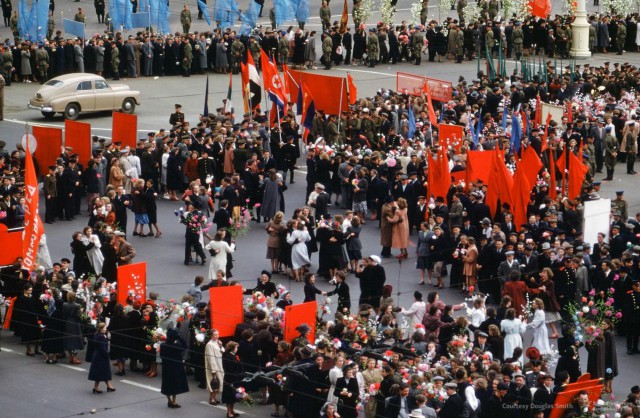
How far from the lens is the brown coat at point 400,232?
2822cm

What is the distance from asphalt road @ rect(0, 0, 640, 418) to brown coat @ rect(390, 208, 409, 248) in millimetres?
Answer: 420

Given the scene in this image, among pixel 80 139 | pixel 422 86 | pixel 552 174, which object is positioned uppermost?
pixel 422 86

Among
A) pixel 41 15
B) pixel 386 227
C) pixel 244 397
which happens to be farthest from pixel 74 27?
pixel 244 397

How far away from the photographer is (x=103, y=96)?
3972cm

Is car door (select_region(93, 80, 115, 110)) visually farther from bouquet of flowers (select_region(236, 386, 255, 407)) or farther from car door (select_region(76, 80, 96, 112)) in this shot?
bouquet of flowers (select_region(236, 386, 255, 407))

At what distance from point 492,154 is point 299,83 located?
7.71 meters

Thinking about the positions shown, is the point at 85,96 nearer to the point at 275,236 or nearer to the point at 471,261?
the point at 275,236

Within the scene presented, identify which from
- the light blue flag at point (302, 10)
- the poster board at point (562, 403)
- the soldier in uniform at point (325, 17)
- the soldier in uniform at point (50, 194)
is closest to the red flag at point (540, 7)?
the soldier in uniform at point (325, 17)

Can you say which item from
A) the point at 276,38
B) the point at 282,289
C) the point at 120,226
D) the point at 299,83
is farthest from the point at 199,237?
the point at 276,38

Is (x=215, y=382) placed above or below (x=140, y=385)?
above

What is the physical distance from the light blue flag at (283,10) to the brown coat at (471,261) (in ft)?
72.5

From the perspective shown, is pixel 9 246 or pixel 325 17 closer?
pixel 9 246

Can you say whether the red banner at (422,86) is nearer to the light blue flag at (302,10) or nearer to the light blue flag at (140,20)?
the light blue flag at (302,10)

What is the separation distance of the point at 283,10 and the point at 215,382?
26.9m
